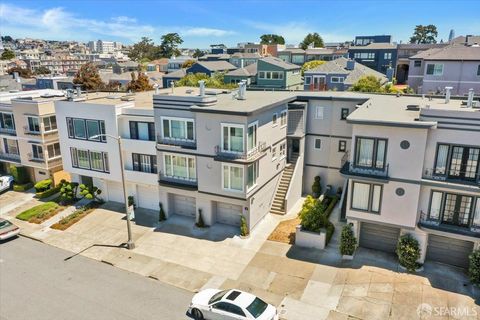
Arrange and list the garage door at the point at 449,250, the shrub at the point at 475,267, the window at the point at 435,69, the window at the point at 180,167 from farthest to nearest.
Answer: the window at the point at 435,69 < the window at the point at 180,167 < the garage door at the point at 449,250 < the shrub at the point at 475,267

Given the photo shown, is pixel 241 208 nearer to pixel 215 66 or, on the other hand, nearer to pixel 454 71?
pixel 454 71

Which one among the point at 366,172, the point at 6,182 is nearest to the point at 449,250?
the point at 366,172

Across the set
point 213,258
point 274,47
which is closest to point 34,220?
point 213,258

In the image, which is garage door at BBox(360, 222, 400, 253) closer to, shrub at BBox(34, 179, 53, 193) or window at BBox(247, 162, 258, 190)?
window at BBox(247, 162, 258, 190)

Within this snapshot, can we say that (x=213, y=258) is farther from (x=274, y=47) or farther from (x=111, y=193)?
(x=274, y=47)

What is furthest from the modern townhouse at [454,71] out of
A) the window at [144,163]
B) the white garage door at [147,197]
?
the white garage door at [147,197]

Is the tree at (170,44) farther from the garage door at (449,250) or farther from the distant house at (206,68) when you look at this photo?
the garage door at (449,250)
